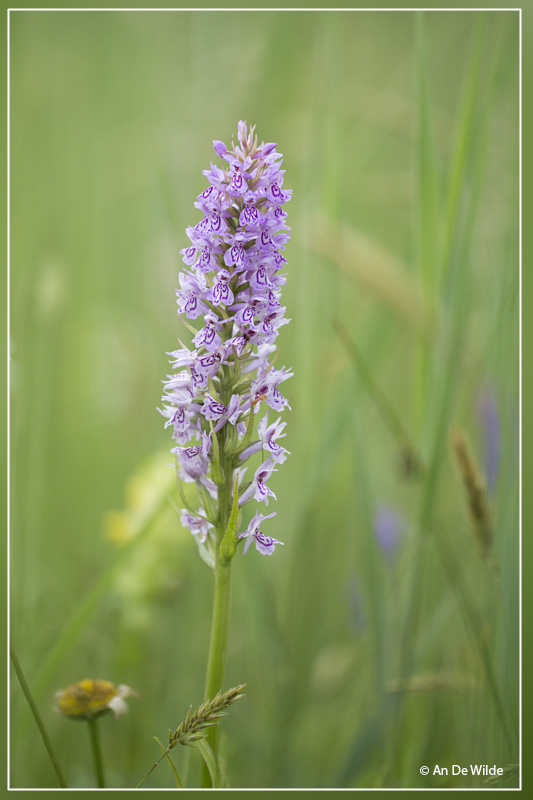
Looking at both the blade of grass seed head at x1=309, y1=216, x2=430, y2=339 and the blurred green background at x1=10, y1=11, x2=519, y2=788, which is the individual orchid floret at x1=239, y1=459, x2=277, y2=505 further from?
the blade of grass seed head at x1=309, y1=216, x2=430, y2=339

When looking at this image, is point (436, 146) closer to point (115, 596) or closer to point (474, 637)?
point (474, 637)

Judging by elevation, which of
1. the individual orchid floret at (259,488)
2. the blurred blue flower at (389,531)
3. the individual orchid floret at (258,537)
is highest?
the individual orchid floret at (259,488)

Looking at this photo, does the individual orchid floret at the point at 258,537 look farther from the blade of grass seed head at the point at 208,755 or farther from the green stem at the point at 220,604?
the blade of grass seed head at the point at 208,755

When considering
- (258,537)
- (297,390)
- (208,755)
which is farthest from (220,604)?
(297,390)

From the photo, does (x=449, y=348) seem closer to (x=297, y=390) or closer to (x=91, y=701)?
(x=297, y=390)

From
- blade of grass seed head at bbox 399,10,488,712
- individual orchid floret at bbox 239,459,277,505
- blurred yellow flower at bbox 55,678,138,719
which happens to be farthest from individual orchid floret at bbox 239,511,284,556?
blade of grass seed head at bbox 399,10,488,712

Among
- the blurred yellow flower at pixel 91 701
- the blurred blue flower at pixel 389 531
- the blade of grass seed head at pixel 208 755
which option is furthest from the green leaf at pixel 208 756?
the blurred blue flower at pixel 389 531

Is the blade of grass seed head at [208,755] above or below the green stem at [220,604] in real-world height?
below
